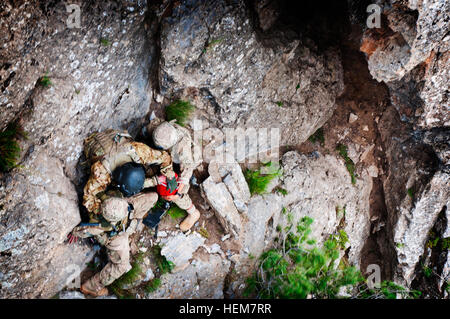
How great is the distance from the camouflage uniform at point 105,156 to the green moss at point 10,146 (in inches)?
40.5

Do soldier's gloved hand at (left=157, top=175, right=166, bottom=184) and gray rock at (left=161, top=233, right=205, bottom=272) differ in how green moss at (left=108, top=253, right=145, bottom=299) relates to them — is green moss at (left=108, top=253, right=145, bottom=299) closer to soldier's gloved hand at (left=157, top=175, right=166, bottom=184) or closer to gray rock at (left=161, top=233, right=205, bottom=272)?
gray rock at (left=161, top=233, right=205, bottom=272)

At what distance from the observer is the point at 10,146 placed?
4.07 metres

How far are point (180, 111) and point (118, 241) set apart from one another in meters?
2.56

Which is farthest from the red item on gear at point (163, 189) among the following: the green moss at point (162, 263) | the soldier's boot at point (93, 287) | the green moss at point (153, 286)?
the soldier's boot at point (93, 287)

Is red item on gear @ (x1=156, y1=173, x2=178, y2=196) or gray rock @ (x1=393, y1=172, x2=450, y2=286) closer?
red item on gear @ (x1=156, y1=173, x2=178, y2=196)

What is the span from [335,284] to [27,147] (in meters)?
5.06

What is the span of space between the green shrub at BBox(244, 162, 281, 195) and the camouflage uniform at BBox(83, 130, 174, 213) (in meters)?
2.15

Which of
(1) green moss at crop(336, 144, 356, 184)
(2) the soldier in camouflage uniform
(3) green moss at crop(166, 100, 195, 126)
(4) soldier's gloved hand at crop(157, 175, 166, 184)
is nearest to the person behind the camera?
(2) the soldier in camouflage uniform

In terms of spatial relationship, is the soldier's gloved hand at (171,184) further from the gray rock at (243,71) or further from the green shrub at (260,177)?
the green shrub at (260,177)

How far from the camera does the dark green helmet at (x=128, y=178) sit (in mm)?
4766

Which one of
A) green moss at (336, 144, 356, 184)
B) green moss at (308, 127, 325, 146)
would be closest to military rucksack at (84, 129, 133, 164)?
green moss at (308, 127, 325, 146)

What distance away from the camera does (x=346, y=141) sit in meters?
7.29

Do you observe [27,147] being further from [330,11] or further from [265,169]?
[330,11]

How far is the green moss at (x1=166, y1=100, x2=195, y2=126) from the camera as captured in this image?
5.88m
